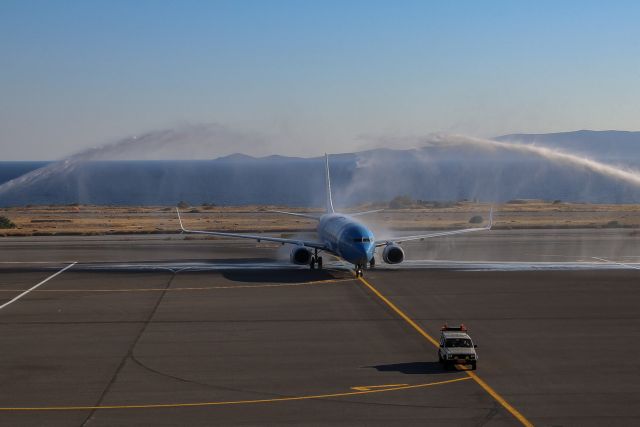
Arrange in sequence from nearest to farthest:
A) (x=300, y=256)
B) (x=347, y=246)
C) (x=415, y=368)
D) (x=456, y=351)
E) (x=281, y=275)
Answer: (x=456, y=351) → (x=415, y=368) → (x=347, y=246) → (x=281, y=275) → (x=300, y=256)

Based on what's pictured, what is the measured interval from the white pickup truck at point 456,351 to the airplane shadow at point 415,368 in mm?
330

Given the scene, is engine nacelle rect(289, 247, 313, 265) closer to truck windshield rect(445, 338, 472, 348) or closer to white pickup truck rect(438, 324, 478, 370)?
white pickup truck rect(438, 324, 478, 370)

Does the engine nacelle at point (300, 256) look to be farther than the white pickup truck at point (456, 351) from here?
Yes

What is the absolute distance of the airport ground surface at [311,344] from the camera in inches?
982

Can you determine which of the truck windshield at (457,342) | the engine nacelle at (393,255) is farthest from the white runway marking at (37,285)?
the truck windshield at (457,342)

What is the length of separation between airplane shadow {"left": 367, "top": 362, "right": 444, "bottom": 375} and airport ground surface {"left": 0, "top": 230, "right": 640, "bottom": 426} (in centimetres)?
16

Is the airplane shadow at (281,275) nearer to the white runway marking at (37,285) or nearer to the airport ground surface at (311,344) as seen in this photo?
the airport ground surface at (311,344)

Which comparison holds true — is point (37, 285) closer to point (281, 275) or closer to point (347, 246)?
point (281, 275)

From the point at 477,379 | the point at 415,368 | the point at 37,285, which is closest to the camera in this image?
the point at 477,379

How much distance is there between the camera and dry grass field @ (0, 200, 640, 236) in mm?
100625

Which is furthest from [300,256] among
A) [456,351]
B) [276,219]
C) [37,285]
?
[276,219]

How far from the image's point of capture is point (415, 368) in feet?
99.2

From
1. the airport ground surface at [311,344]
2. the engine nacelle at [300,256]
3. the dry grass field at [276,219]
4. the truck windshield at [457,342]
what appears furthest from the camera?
the dry grass field at [276,219]

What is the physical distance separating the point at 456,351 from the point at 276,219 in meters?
94.0
